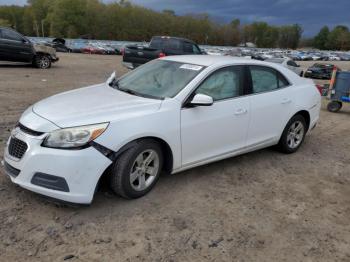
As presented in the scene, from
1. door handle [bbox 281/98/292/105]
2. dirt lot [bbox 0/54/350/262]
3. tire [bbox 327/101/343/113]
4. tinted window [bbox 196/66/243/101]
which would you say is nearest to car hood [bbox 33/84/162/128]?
tinted window [bbox 196/66/243/101]

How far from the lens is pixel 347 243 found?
3441 mm

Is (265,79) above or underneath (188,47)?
above

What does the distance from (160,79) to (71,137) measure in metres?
1.60

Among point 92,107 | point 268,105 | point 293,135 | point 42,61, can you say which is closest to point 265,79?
point 268,105

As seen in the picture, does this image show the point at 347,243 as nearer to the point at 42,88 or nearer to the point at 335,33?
the point at 42,88

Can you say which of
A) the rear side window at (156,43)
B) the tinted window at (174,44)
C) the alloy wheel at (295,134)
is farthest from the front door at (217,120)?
the rear side window at (156,43)

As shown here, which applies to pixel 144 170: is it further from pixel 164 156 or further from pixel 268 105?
pixel 268 105

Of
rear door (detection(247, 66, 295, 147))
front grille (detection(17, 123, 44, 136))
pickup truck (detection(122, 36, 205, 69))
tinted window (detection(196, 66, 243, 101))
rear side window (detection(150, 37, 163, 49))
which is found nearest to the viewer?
front grille (detection(17, 123, 44, 136))

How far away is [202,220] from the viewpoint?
3.66 m

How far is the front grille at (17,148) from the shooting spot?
3513 mm

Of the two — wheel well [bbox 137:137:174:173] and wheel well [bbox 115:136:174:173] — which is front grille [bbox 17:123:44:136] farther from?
wheel well [bbox 137:137:174:173]

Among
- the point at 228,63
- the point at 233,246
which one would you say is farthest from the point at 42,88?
the point at 233,246

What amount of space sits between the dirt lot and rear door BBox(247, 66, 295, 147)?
1.62 feet

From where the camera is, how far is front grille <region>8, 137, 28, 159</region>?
3.51 meters
